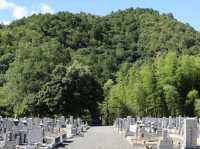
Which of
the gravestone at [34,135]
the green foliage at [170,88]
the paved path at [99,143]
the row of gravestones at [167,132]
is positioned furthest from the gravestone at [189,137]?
the green foliage at [170,88]

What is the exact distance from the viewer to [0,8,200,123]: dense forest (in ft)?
194

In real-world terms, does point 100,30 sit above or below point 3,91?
above

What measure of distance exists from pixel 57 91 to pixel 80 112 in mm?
4803

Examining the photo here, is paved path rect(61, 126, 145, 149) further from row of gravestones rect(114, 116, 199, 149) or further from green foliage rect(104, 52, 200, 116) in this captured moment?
green foliage rect(104, 52, 200, 116)

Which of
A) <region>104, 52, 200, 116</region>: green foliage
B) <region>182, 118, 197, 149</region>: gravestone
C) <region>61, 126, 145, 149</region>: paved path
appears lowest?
<region>61, 126, 145, 149</region>: paved path

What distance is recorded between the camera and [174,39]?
98000mm

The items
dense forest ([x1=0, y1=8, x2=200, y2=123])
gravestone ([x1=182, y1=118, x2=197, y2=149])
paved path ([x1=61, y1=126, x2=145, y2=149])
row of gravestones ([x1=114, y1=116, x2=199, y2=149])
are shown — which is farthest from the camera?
dense forest ([x1=0, y1=8, x2=200, y2=123])

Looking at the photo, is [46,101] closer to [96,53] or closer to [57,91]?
[57,91]

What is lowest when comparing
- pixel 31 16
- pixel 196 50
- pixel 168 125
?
pixel 168 125

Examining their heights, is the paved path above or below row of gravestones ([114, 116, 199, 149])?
below

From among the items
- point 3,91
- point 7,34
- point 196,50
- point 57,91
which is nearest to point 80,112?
point 57,91

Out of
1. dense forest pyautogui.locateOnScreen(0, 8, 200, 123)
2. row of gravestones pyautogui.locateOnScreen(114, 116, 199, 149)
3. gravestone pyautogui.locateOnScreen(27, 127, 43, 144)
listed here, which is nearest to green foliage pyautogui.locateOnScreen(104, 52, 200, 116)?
dense forest pyautogui.locateOnScreen(0, 8, 200, 123)

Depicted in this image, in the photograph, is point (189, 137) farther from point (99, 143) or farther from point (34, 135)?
point (34, 135)

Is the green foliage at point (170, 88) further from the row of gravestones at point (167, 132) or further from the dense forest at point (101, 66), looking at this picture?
the row of gravestones at point (167, 132)
